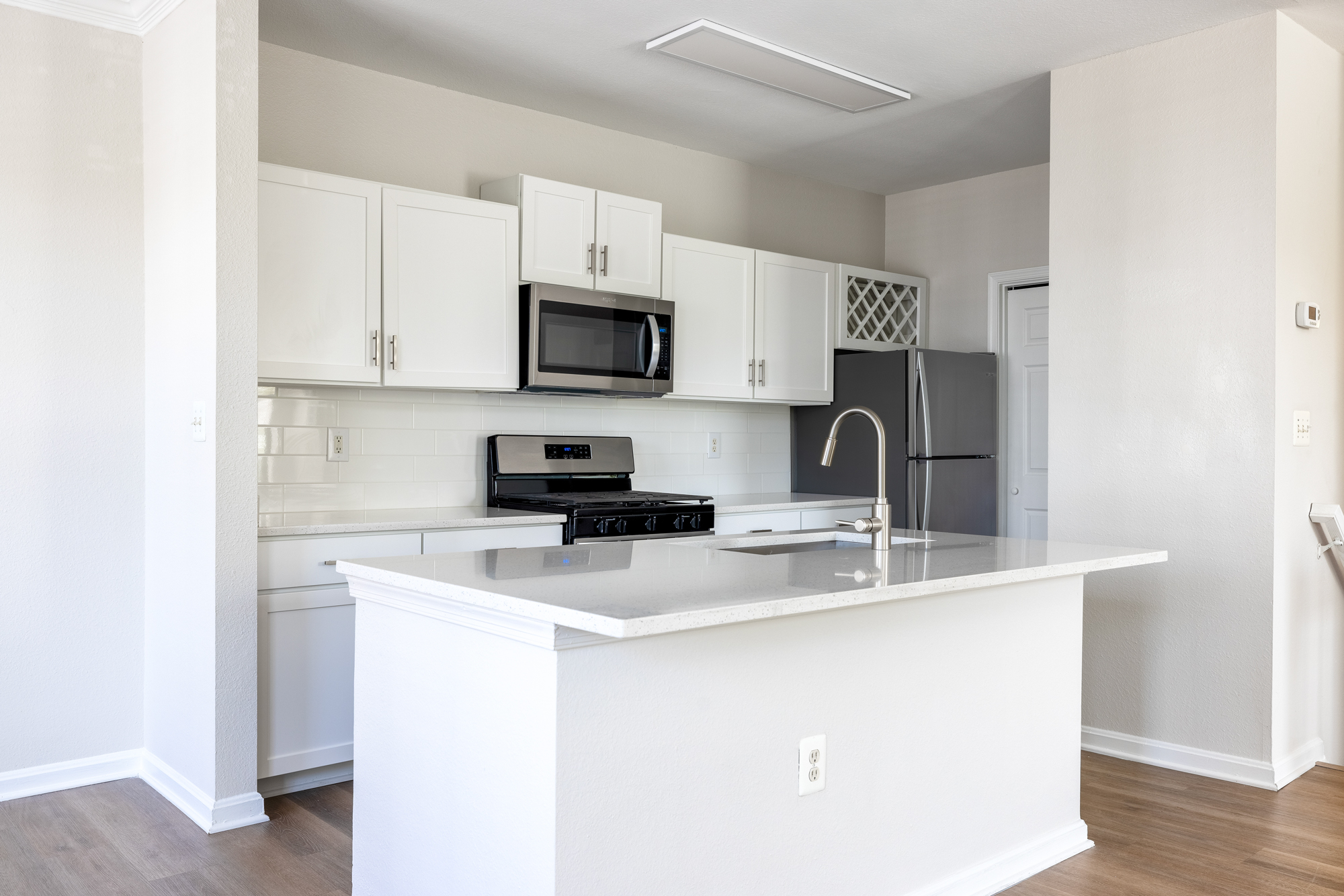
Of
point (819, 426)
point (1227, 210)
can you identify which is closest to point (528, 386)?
point (819, 426)

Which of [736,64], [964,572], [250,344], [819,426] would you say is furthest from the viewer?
[819,426]

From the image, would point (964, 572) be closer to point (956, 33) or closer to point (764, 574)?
point (764, 574)

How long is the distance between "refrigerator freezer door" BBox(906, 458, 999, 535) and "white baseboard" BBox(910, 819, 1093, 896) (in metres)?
1.98

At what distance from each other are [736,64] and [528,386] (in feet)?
4.54

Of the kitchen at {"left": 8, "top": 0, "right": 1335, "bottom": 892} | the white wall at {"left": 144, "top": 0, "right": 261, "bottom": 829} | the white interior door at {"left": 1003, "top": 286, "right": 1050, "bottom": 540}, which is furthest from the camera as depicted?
the white interior door at {"left": 1003, "top": 286, "right": 1050, "bottom": 540}

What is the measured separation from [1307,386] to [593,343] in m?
2.53

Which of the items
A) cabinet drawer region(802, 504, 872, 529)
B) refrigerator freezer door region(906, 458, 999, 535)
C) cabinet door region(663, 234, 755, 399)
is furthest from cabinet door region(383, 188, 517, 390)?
refrigerator freezer door region(906, 458, 999, 535)

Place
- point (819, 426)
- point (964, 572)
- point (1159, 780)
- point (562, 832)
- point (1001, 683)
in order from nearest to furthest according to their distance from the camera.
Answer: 1. point (562, 832)
2. point (964, 572)
3. point (1001, 683)
4. point (1159, 780)
5. point (819, 426)

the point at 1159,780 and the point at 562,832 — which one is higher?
the point at 562,832

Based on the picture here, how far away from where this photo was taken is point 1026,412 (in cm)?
507

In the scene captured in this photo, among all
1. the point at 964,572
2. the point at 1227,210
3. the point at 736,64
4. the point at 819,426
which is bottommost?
the point at 964,572

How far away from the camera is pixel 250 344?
2.87 meters

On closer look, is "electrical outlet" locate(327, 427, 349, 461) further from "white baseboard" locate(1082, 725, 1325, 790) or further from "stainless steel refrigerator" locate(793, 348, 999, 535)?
"white baseboard" locate(1082, 725, 1325, 790)

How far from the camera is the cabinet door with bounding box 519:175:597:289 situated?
3803 mm
